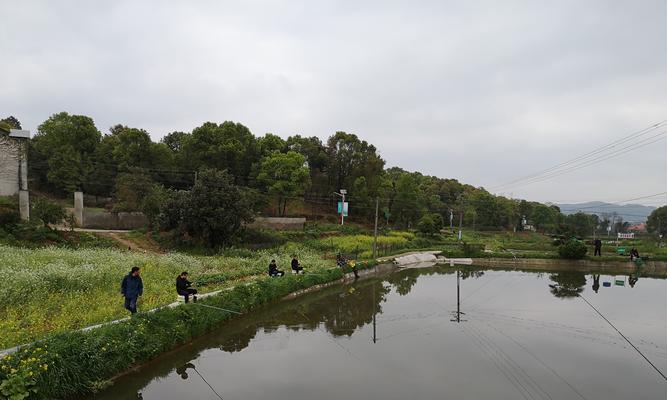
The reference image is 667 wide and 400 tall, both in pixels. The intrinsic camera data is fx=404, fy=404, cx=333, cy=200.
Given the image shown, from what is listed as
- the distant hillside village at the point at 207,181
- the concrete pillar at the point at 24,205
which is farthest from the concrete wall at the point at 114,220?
the concrete pillar at the point at 24,205

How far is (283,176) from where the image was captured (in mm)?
46344

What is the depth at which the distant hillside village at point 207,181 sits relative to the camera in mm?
28984

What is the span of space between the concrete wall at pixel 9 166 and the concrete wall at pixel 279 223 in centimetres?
1993

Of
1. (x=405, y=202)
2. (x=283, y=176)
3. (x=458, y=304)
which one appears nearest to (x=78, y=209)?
(x=283, y=176)

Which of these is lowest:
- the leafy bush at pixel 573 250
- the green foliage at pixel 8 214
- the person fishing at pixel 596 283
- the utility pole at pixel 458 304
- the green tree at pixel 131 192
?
the person fishing at pixel 596 283

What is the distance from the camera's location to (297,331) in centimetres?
1506

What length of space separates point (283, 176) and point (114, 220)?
18238 millimetres

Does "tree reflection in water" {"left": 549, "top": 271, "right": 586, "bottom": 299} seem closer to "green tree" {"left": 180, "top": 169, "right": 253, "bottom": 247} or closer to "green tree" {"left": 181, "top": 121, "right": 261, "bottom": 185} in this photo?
"green tree" {"left": 180, "top": 169, "right": 253, "bottom": 247}

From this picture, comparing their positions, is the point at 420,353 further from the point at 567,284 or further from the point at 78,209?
the point at 78,209

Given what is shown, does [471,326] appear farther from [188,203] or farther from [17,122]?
[17,122]

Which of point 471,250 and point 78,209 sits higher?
point 78,209

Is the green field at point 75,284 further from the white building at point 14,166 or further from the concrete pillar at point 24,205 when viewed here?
the white building at point 14,166

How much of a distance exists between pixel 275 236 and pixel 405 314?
20366mm

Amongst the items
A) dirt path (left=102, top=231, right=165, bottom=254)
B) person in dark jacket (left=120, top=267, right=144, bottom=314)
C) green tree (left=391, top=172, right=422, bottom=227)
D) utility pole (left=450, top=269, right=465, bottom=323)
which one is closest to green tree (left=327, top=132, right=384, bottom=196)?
green tree (left=391, top=172, right=422, bottom=227)
